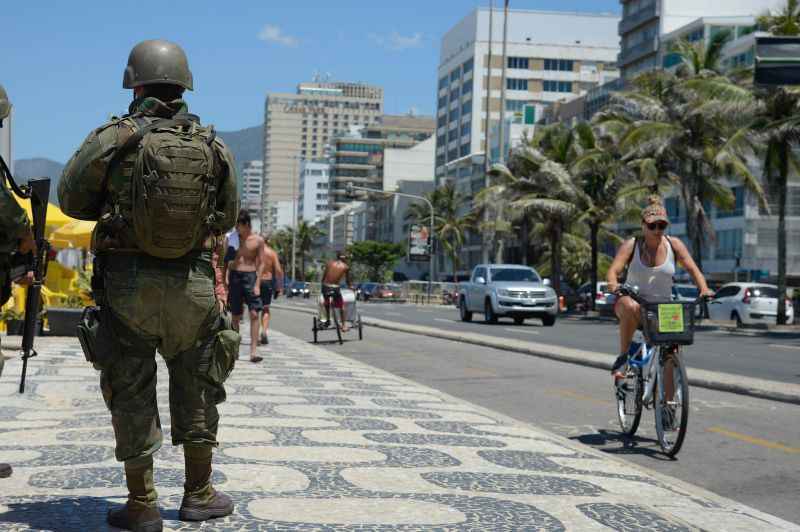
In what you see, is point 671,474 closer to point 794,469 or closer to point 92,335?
point 794,469

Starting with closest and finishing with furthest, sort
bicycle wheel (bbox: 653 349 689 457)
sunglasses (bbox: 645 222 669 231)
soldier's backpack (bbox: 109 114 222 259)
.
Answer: soldier's backpack (bbox: 109 114 222 259) < bicycle wheel (bbox: 653 349 689 457) < sunglasses (bbox: 645 222 669 231)

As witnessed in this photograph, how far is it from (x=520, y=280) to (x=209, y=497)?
2866 centimetres

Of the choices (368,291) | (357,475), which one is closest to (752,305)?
(357,475)

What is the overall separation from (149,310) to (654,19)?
293 ft

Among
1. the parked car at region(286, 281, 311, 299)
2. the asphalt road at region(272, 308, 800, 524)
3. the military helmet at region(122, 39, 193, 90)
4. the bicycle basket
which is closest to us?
the military helmet at region(122, 39, 193, 90)

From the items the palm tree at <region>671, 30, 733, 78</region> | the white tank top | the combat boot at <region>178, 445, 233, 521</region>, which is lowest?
the combat boot at <region>178, 445, 233, 521</region>

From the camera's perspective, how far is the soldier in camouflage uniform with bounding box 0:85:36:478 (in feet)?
16.9

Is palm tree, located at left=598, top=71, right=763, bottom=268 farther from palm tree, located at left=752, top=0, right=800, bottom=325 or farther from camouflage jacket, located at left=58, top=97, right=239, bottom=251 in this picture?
camouflage jacket, located at left=58, top=97, right=239, bottom=251

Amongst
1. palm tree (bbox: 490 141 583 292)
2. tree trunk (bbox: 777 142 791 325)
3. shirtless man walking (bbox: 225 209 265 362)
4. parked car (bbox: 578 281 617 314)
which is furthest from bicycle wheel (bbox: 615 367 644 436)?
palm tree (bbox: 490 141 583 292)

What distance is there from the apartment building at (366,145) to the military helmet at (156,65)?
577ft

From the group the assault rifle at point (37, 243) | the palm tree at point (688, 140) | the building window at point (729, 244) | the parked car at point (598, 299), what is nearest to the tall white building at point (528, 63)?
the building window at point (729, 244)

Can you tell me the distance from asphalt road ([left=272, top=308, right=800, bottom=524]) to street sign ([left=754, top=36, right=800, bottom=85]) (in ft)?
13.4

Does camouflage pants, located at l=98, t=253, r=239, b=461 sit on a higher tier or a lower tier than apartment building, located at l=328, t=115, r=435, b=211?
lower

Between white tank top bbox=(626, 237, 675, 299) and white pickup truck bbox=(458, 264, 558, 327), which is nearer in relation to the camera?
white tank top bbox=(626, 237, 675, 299)
